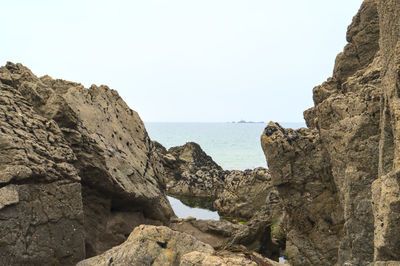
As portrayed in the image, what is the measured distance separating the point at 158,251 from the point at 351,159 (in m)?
5.80

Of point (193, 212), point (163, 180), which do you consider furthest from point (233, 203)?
point (163, 180)

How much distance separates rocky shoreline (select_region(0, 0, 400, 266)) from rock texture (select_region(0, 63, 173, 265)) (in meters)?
0.04

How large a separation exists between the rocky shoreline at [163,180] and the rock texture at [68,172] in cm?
4

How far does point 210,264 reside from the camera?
6926 mm

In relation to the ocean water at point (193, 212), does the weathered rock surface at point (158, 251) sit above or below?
above

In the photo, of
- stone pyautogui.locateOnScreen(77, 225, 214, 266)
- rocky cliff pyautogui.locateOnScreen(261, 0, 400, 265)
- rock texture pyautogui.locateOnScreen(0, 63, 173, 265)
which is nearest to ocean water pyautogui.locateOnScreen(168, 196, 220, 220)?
rock texture pyautogui.locateOnScreen(0, 63, 173, 265)

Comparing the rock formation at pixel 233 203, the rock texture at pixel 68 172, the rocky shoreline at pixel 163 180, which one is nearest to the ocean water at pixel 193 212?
the rock formation at pixel 233 203

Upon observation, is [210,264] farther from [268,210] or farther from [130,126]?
[268,210]

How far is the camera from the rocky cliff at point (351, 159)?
656cm

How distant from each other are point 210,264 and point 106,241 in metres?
6.80

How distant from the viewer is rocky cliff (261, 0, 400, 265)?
656 cm

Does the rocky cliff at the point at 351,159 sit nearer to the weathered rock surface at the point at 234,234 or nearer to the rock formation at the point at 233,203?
the weathered rock surface at the point at 234,234

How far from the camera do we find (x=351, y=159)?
32.1ft

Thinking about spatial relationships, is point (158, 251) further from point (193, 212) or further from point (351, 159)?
point (193, 212)
